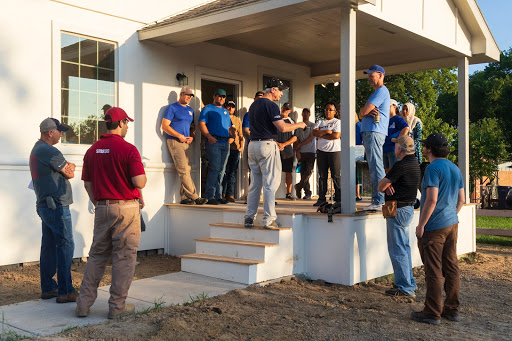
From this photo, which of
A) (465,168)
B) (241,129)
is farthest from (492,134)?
(241,129)

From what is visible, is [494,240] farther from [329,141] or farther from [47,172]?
[47,172]

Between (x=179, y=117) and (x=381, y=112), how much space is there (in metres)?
3.48

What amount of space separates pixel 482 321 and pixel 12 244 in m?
5.84

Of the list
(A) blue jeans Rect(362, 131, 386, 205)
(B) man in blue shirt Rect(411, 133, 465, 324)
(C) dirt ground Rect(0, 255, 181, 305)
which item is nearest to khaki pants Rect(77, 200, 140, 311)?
(C) dirt ground Rect(0, 255, 181, 305)

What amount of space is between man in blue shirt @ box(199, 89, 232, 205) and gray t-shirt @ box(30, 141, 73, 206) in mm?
3491

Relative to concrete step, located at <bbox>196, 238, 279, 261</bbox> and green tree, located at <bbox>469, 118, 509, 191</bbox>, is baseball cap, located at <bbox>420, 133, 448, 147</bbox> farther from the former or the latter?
green tree, located at <bbox>469, 118, 509, 191</bbox>

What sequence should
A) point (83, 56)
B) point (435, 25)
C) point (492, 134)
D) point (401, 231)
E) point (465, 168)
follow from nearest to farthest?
point (401, 231), point (83, 56), point (435, 25), point (465, 168), point (492, 134)

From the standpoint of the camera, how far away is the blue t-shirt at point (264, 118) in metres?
6.31

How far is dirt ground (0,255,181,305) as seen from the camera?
5.73 m

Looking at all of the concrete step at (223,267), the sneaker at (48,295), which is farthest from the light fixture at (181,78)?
the sneaker at (48,295)

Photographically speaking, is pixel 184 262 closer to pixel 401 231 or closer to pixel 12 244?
pixel 12 244

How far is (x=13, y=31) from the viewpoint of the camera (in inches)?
273

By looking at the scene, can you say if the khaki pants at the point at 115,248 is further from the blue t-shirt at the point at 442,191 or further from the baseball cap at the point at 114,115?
the blue t-shirt at the point at 442,191

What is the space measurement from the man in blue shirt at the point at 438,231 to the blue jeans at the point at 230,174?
470 centimetres
